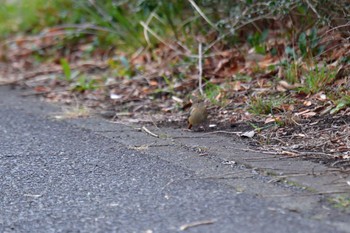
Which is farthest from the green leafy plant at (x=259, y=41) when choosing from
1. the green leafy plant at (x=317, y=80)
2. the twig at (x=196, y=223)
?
the twig at (x=196, y=223)

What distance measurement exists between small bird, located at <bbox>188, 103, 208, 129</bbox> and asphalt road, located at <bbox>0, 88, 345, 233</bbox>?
1.49 feet

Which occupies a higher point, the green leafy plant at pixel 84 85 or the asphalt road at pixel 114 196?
the asphalt road at pixel 114 196

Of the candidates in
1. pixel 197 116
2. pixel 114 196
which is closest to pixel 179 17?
pixel 197 116

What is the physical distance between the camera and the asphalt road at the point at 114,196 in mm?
2348

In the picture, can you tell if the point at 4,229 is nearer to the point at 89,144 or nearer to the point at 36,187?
the point at 36,187

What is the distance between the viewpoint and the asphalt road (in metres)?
2.35

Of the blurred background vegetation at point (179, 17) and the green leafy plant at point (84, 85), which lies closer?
the blurred background vegetation at point (179, 17)

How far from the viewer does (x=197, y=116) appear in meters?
3.79

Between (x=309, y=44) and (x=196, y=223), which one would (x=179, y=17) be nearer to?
(x=309, y=44)

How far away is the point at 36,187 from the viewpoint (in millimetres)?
2889

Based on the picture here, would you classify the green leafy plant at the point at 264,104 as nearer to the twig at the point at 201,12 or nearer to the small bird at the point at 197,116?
the small bird at the point at 197,116

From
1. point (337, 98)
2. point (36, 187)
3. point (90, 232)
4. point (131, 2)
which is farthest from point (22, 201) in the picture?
point (131, 2)

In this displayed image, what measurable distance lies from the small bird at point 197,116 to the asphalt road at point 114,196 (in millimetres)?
454

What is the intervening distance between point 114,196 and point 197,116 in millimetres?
1188
